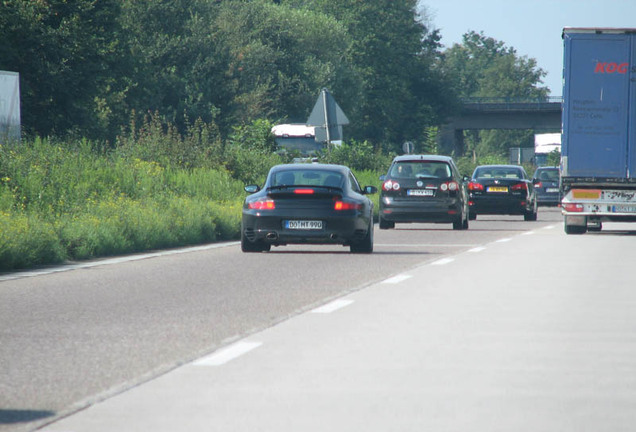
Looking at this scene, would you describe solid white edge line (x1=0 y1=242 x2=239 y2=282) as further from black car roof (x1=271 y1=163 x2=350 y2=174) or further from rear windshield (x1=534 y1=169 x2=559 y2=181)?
rear windshield (x1=534 y1=169 x2=559 y2=181)

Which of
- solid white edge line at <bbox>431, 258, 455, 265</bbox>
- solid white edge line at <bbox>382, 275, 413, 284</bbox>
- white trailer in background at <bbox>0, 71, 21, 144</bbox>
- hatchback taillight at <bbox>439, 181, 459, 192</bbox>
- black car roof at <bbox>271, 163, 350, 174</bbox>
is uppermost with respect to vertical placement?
white trailer in background at <bbox>0, 71, 21, 144</bbox>

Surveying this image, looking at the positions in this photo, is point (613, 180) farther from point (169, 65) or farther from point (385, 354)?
point (169, 65)

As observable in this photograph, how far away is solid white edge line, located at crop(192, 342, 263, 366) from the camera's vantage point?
26.0 ft

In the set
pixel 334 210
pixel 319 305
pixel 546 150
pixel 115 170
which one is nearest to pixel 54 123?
pixel 115 170

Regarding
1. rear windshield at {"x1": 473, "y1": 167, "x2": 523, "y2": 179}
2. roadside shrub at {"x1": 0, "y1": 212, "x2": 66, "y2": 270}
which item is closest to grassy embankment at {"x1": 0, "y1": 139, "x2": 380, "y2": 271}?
roadside shrub at {"x1": 0, "y1": 212, "x2": 66, "y2": 270}

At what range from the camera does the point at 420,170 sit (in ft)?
92.4

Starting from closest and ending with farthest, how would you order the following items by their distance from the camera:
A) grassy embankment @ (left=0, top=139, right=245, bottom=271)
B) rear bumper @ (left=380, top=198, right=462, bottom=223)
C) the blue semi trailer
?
grassy embankment @ (left=0, top=139, right=245, bottom=271) < the blue semi trailer < rear bumper @ (left=380, top=198, right=462, bottom=223)

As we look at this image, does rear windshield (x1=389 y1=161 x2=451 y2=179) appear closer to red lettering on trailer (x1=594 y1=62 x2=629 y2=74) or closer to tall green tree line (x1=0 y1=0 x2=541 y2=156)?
red lettering on trailer (x1=594 y1=62 x2=629 y2=74)

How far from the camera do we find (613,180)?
2467 cm

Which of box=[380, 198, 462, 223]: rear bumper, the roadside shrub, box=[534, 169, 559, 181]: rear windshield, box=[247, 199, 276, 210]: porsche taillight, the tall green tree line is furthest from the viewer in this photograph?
box=[534, 169, 559, 181]: rear windshield

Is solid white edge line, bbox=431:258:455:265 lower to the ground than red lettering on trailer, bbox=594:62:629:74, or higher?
lower

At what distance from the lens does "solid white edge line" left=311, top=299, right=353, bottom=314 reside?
10897 mm

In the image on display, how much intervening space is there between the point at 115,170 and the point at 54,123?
1934 cm

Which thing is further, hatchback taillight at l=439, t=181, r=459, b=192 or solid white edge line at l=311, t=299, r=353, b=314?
hatchback taillight at l=439, t=181, r=459, b=192
